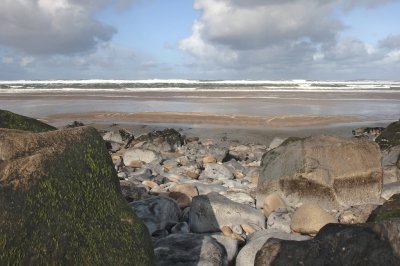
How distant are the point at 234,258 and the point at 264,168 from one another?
2.86m

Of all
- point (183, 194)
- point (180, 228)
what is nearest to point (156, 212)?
point (180, 228)

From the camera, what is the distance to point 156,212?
5.54m

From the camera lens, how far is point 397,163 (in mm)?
8797

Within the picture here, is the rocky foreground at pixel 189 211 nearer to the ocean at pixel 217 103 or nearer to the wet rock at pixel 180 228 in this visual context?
the wet rock at pixel 180 228

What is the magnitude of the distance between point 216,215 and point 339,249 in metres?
2.50

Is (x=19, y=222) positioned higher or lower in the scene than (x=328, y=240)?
higher

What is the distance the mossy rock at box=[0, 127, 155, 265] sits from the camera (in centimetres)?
291

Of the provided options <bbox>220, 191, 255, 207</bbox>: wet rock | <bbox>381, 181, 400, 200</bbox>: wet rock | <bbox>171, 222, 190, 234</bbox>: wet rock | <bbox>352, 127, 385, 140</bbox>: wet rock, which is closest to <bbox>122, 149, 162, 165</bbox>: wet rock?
<bbox>220, 191, 255, 207</bbox>: wet rock

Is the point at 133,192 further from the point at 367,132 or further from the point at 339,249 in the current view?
the point at 367,132

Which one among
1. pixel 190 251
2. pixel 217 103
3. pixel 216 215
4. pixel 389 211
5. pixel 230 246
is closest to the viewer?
pixel 190 251

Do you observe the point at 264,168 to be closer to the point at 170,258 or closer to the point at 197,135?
the point at 170,258

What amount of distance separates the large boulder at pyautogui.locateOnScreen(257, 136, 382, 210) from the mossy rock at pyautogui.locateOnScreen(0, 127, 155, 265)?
11.8ft

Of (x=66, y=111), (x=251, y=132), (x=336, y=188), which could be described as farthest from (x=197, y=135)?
(x=66, y=111)

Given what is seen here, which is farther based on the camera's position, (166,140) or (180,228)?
(166,140)
